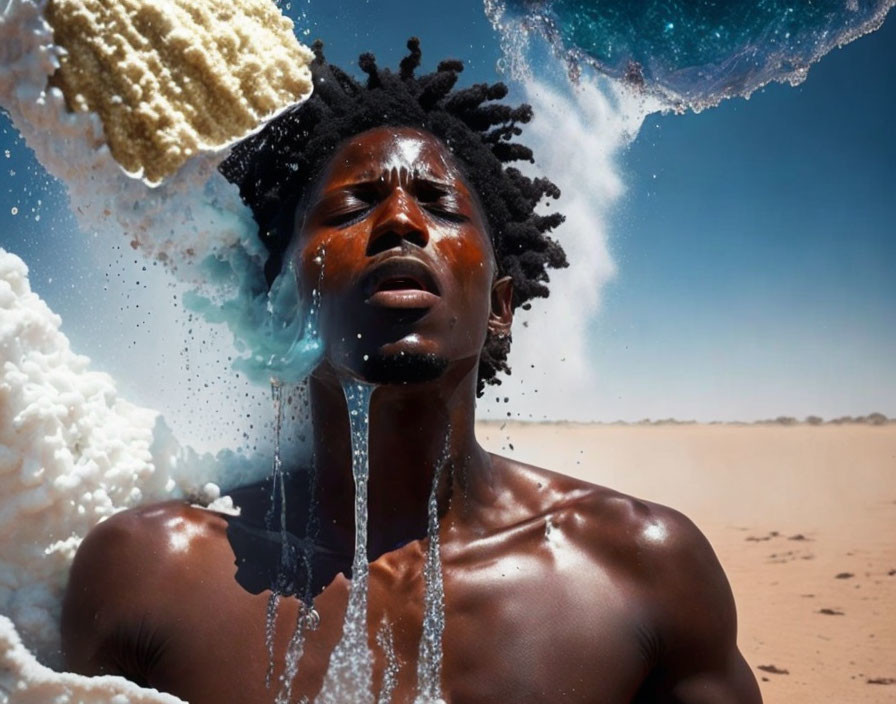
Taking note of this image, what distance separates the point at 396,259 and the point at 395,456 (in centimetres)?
53

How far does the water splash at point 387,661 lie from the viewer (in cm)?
200

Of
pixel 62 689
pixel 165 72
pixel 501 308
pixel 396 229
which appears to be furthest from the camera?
pixel 501 308

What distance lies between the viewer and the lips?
6.93 ft

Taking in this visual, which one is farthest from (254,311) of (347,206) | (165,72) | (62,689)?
(62,689)

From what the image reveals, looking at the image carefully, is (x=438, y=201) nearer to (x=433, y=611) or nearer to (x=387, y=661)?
(x=433, y=611)

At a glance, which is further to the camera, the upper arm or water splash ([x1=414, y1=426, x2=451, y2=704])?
the upper arm

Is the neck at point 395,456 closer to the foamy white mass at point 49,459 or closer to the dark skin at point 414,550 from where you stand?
the dark skin at point 414,550

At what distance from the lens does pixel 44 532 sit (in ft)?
6.76

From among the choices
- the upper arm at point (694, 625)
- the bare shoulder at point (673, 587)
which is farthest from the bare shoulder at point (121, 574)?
the upper arm at point (694, 625)

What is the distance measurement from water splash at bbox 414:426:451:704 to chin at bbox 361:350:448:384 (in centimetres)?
32

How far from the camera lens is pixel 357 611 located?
2137 millimetres

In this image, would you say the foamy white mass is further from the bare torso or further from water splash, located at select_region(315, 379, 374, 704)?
water splash, located at select_region(315, 379, 374, 704)

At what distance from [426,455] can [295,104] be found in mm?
1010

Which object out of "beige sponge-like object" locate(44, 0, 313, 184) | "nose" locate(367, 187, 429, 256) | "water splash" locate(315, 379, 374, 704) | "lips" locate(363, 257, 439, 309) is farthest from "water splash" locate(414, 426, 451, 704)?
"beige sponge-like object" locate(44, 0, 313, 184)
